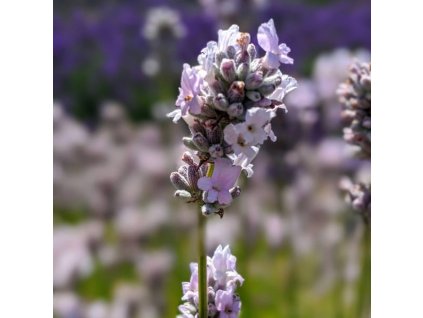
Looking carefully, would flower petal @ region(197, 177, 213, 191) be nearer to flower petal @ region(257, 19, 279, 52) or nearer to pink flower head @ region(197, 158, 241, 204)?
pink flower head @ region(197, 158, 241, 204)

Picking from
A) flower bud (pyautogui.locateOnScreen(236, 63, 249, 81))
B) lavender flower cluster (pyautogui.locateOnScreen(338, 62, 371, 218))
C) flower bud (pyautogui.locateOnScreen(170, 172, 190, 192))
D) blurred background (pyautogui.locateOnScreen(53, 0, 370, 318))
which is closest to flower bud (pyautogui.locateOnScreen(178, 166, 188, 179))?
flower bud (pyautogui.locateOnScreen(170, 172, 190, 192))

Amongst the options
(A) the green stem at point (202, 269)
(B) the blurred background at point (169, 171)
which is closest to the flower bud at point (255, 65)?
(A) the green stem at point (202, 269)

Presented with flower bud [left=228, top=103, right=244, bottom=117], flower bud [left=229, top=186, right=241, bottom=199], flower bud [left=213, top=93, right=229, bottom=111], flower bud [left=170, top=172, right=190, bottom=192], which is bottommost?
flower bud [left=229, top=186, right=241, bottom=199]

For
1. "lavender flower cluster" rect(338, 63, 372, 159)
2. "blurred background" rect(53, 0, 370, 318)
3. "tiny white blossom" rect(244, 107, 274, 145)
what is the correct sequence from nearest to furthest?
"tiny white blossom" rect(244, 107, 274, 145) < "lavender flower cluster" rect(338, 63, 372, 159) < "blurred background" rect(53, 0, 370, 318)

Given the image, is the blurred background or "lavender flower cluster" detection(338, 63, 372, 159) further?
the blurred background

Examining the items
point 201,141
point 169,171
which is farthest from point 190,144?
point 169,171

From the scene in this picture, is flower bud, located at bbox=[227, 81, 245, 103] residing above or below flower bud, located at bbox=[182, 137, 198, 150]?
above
